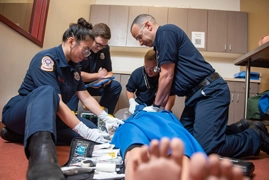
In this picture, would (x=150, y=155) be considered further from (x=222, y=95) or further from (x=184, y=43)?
(x=184, y=43)

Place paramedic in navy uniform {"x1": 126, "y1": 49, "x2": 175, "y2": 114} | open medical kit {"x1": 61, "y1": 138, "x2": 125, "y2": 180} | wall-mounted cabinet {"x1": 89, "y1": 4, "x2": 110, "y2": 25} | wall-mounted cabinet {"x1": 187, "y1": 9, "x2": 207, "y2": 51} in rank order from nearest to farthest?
1. open medical kit {"x1": 61, "y1": 138, "x2": 125, "y2": 180}
2. paramedic in navy uniform {"x1": 126, "y1": 49, "x2": 175, "y2": 114}
3. wall-mounted cabinet {"x1": 187, "y1": 9, "x2": 207, "y2": 51}
4. wall-mounted cabinet {"x1": 89, "y1": 4, "x2": 110, "y2": 25}

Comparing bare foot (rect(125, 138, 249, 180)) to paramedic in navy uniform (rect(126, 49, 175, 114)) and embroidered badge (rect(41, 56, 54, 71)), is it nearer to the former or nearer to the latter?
embroidered badge (rect(41, 56, 54, 71))

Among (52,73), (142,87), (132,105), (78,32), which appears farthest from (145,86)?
(52,73)

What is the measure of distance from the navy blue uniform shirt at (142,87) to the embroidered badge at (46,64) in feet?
3.73

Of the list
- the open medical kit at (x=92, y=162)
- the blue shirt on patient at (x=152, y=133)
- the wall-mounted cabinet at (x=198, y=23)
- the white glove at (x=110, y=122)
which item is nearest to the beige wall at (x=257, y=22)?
the wall-mounted cabinet at (x=198, y=23)

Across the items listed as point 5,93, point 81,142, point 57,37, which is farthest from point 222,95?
point 57,37

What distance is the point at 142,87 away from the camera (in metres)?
2.13

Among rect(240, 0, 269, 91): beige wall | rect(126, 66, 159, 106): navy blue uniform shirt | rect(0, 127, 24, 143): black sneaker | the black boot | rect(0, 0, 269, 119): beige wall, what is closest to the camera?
the black boot

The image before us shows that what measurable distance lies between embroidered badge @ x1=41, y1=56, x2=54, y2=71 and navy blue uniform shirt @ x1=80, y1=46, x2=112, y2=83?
0.94 meters

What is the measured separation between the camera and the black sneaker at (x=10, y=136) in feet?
3.72

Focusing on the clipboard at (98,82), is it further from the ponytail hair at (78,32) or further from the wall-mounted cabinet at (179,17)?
the wall-mounted cabinet at (179,17)

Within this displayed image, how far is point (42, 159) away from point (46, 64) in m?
0.56

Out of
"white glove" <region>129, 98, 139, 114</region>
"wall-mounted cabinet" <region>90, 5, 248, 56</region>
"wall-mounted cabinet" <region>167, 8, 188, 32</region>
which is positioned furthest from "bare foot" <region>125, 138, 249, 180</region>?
"wall-mounted cabinet" <region>167, 8, 188, 32</region>

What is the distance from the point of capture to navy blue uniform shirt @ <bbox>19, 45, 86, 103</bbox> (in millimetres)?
1007
